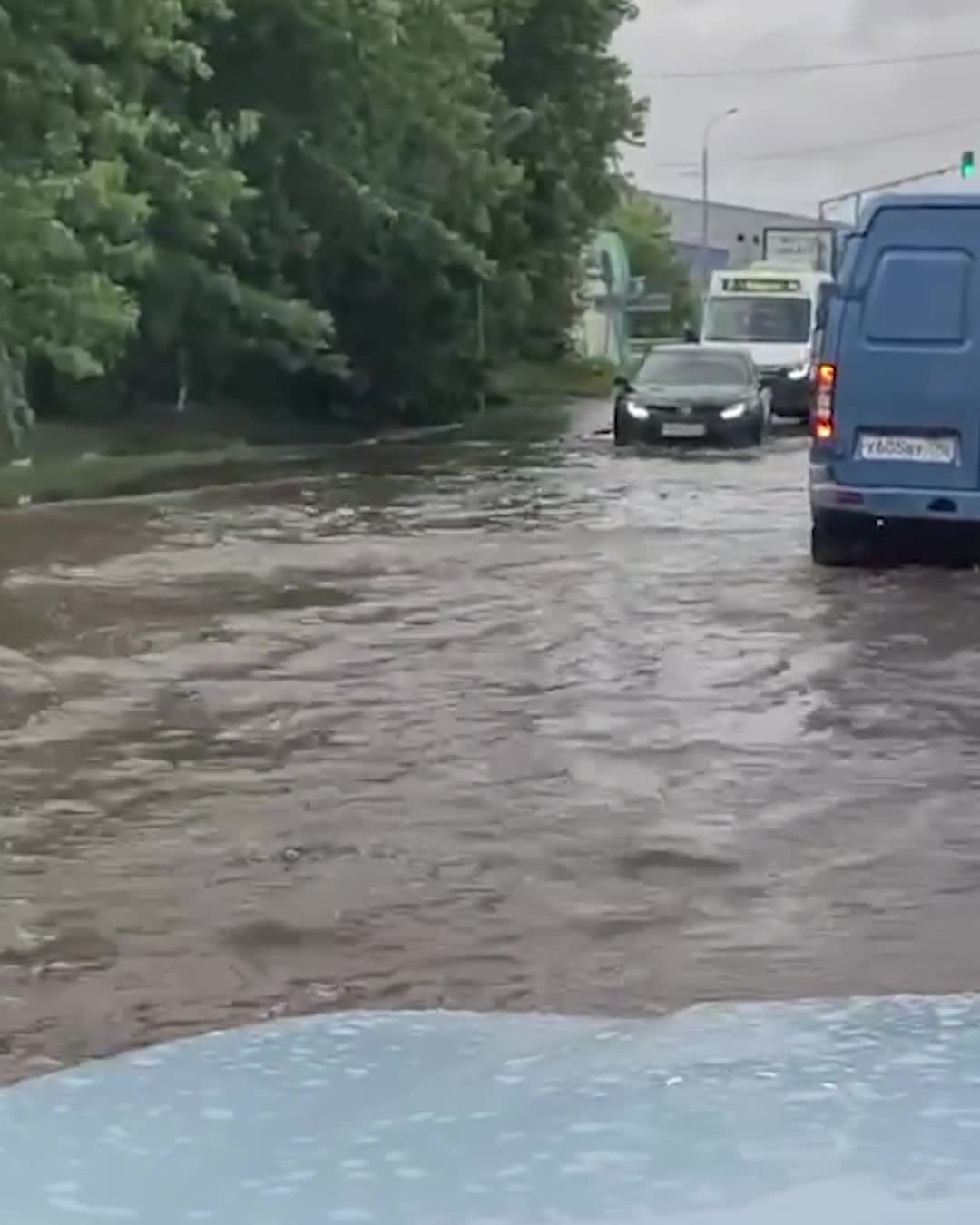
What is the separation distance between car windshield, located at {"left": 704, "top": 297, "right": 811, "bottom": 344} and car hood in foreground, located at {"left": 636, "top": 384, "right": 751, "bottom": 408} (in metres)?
8.16

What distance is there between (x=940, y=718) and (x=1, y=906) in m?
4.59

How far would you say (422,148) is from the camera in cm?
3369

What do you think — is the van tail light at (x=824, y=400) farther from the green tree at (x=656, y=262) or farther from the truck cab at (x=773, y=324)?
the green tree at (x=656, y=262)

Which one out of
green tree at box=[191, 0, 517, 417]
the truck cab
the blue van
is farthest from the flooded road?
the truck cab

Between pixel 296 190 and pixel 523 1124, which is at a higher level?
pixel 296 190

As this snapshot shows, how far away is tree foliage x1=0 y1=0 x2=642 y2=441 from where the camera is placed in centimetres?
2389

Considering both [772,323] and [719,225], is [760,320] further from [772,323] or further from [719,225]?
[719,225]

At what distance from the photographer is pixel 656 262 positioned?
117312 mm

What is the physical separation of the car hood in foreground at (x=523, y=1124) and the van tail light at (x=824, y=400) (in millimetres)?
11419

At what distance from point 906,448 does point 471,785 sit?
6617mm

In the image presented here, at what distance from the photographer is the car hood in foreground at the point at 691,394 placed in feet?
99.6

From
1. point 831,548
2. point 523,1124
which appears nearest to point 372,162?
point 831,548

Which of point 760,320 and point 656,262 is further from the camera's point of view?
point 656,262

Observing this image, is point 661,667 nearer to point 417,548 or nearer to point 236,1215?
point 417,548
